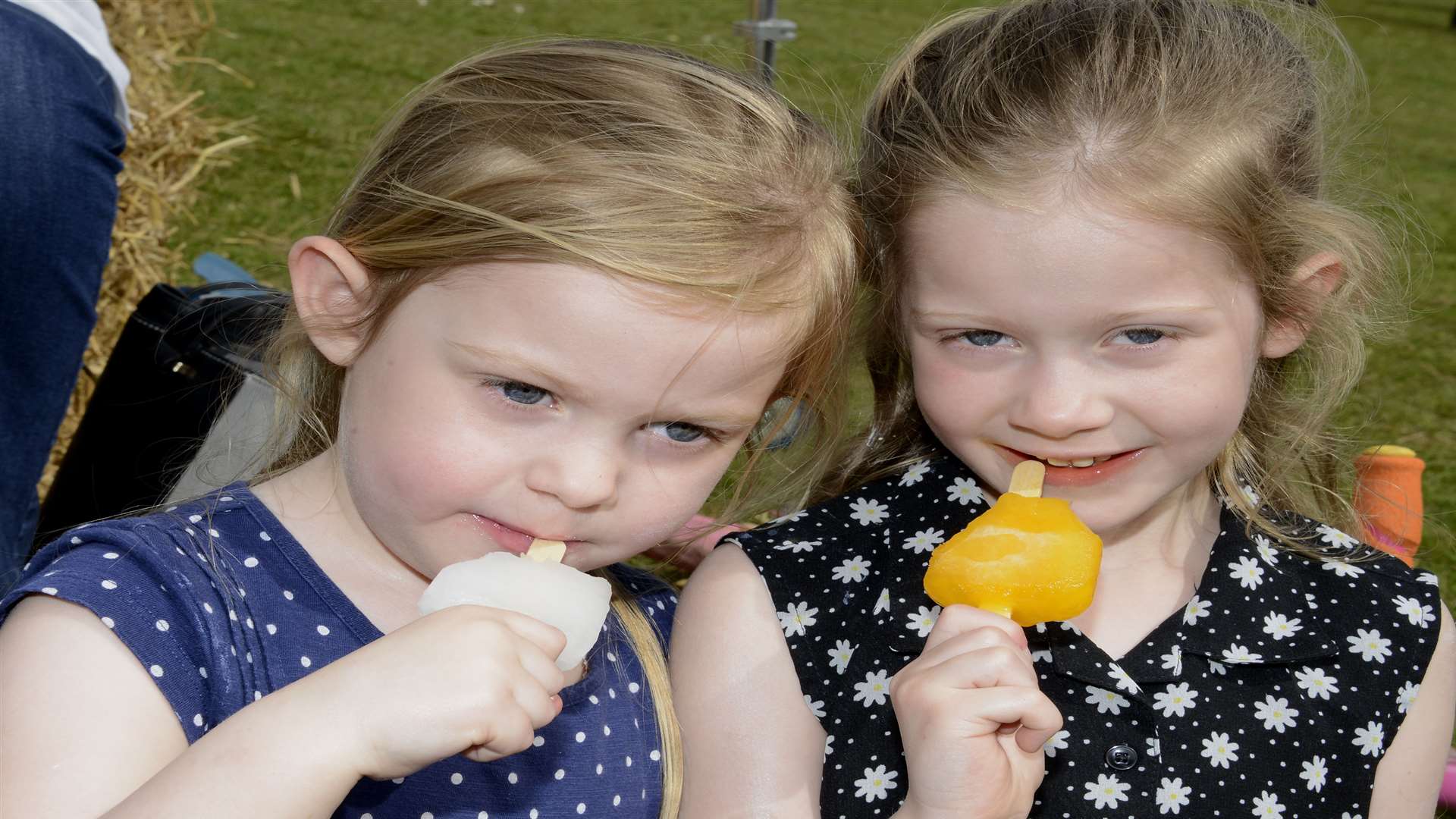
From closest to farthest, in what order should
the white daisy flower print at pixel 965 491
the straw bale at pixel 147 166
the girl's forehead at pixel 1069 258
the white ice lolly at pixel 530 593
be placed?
the white ice lolly at pixel 530 593, the girl's forehead at pixel 1069 258, the white daisy flower print at pixel 965 491, the straw bale at pixel 147 166

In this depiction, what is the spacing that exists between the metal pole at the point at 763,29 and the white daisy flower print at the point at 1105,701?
1.75 meters

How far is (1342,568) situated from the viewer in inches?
77.2

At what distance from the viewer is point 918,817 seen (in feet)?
5.12

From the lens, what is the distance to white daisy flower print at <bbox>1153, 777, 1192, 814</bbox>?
1.74 m

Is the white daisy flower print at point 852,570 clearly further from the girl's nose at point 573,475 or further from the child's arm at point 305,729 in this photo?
the child's arm at point 305,729

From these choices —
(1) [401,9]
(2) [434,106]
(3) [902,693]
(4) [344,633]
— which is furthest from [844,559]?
(1) [401,9]

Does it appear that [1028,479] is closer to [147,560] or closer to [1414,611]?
[1414,611]

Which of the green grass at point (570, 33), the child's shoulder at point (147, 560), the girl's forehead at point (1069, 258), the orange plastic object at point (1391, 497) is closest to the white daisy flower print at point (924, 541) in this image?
the girl's forehead at point (1069, 258)

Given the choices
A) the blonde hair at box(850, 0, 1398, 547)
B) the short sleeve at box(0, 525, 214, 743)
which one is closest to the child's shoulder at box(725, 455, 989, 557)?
the blonde hair at box(850, 0, 1398, 547)

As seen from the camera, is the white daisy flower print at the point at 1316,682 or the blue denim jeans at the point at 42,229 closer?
the white daisy flower print at the point at 1316,682

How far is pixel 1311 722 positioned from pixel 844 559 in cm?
63

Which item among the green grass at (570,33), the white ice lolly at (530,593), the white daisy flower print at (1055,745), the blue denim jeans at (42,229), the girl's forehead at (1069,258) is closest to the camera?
the white ice lolly at (530,593)

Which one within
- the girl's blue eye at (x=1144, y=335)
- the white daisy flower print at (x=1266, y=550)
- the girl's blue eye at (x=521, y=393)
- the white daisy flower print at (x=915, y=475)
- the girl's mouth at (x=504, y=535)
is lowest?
the white daisy flower print at (x=1266, y=550)

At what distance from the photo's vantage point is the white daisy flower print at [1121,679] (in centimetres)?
176
